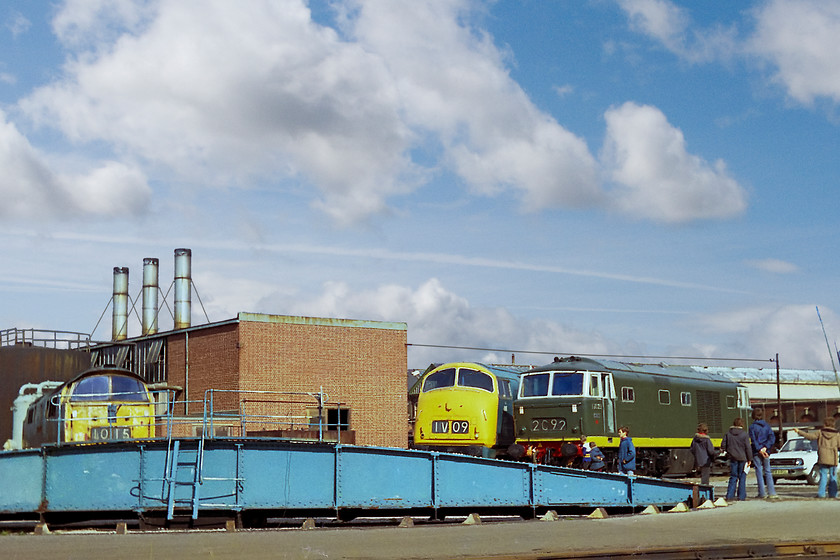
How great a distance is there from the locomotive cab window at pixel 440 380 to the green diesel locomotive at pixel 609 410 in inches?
76.3

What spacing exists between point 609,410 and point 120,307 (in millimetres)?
37909

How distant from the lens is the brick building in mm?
36969

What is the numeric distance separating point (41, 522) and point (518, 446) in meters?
11.6

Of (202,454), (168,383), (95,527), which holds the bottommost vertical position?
(95,527)

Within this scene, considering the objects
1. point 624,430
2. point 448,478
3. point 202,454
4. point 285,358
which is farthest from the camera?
point 285,358

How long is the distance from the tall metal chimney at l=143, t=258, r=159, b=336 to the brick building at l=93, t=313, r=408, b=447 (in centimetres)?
1248

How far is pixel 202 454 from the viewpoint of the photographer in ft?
53.0

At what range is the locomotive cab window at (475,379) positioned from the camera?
25719 millimetres

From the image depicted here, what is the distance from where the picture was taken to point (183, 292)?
51781 millimetres

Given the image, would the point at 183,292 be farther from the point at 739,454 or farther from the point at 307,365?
the point at 739,454

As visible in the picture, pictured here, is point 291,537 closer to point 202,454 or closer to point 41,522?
point 202,454

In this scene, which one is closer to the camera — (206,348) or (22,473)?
(22,473)

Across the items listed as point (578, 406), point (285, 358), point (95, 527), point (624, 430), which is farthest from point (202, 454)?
point (285, 358)

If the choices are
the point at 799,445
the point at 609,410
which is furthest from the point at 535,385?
the point at 799,445
